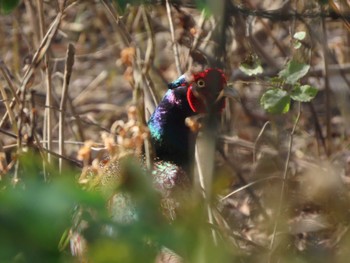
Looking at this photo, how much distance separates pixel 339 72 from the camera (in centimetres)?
455

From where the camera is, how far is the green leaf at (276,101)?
121 inches

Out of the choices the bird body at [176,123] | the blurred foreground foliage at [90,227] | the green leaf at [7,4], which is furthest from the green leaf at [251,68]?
the blurred foreground foliage at [90,227]

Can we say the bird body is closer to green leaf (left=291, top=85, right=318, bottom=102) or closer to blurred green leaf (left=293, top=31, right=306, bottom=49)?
blurred green leaf (left=293, top=31, right=306, bottom=49)

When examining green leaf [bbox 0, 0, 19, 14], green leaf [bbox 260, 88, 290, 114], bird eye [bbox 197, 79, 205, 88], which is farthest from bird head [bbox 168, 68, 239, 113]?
green leaf [bbox 0, 0, 19, 14]

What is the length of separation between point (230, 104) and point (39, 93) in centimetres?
113

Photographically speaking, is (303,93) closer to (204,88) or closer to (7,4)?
(204,88)

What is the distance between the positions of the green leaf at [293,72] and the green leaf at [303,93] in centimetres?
3

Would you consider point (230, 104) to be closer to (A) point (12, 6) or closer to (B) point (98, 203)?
(A) point (12, 6)

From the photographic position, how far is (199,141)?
4035 mm

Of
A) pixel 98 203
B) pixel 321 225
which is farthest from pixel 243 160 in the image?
pixel 98 203

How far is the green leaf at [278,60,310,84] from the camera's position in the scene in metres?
3.11

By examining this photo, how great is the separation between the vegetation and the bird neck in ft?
0.25

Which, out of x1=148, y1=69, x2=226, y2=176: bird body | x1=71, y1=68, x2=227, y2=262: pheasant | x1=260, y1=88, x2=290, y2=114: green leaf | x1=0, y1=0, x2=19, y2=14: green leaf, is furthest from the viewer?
x1=148, y1=69, x2=226, y2=176: bird body

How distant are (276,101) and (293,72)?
0.44 feet
